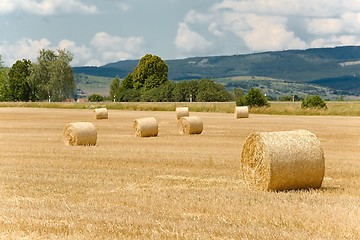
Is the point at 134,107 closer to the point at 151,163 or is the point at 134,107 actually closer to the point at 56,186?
the point at 151,163

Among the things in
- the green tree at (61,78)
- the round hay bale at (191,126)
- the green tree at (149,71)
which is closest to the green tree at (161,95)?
the green tree at (149,71)

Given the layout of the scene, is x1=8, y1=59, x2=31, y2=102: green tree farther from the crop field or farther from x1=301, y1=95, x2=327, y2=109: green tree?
the crop field

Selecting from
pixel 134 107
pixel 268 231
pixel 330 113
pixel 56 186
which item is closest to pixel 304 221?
pixel 268 231

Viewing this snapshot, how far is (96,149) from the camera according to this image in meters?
23.8

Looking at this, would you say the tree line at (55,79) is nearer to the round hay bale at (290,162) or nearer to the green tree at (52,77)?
the green tree at (52,77)

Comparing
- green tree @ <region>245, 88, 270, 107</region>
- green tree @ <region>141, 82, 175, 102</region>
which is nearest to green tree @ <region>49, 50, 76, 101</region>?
green tree @ <region>141, 82, 175, 102</region>

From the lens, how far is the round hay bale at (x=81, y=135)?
25438 millimetres

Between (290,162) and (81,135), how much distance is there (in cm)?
1326

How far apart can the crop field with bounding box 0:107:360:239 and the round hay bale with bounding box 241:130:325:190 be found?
0.27 m

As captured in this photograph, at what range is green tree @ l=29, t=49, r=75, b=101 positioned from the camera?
392 ft

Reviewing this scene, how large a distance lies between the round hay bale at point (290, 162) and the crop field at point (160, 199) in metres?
0.27

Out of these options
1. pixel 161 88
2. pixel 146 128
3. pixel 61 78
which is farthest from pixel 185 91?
pixel 146 128

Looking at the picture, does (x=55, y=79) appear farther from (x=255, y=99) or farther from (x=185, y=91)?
(x=255, y=99)

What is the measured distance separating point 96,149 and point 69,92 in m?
101
